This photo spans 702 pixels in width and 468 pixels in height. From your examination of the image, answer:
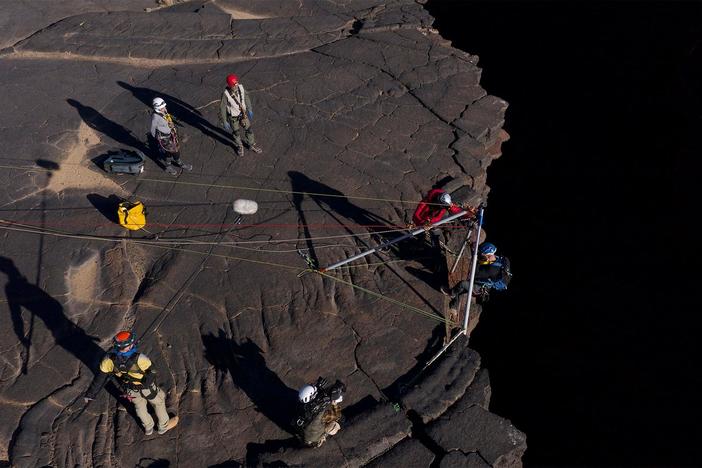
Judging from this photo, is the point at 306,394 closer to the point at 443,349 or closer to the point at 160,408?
the point at 160,408

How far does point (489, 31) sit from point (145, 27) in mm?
9073

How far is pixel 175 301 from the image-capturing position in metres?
8.05

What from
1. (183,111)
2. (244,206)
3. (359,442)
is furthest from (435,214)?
(183,111)

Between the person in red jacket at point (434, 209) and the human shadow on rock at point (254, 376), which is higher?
the person in red jacket at point (434, 209)

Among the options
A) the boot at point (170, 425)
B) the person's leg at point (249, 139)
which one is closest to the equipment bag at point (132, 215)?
the person's leg at point (249, 139)

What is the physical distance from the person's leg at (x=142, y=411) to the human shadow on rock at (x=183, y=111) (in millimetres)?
5440

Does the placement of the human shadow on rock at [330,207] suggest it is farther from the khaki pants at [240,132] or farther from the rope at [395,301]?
the khaki pants at [240,132]

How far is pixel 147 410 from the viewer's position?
6.91 meters

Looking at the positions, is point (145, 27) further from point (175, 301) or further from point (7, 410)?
point (7, 410)

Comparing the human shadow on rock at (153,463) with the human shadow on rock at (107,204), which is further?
the human shadow on rock at (107,204)

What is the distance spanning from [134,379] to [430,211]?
16.0 feet

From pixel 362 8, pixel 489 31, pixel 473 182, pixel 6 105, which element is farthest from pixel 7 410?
pixel 489 31

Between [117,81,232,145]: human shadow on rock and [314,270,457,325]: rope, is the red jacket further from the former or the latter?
[117,81,232,145]: human shadow on rock

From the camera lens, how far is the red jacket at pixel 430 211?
833 cm
